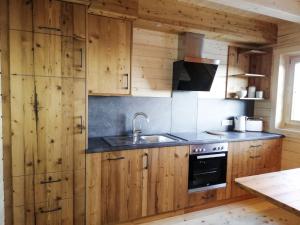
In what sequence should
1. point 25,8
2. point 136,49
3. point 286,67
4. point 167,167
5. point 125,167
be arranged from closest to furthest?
point 25,8 → point 125,167 → point 167,167 → point 136,49 → point 286,67

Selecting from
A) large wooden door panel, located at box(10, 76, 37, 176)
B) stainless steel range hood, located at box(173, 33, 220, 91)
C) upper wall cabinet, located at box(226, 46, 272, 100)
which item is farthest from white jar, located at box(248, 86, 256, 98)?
large wooden door panel, located at box(10, 76, 37, 176)

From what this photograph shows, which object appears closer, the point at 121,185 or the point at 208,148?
the point at 121,185

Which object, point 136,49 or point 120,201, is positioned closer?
point 120,201

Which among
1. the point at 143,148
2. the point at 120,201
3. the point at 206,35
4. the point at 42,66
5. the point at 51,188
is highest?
the point at 206,35

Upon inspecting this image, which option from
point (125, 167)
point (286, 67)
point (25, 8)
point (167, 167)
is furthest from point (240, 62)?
point (25, 8)

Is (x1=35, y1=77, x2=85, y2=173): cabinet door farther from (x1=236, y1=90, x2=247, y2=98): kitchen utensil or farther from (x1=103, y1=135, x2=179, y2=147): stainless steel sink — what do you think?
(x1=236, y1=90, x2=247, y2=98): kitchen utensil

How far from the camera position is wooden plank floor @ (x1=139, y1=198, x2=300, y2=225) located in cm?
239

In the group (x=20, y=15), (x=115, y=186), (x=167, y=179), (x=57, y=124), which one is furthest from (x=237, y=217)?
(x=20, y=15)

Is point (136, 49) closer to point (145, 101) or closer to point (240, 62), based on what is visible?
point (145, 101)

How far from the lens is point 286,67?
318 centimetres

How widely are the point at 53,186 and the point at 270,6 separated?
267cm

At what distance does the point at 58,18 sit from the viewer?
1.80 meters

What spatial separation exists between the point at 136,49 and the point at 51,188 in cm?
178

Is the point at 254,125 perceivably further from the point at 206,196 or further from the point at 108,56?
the point at 108,56
